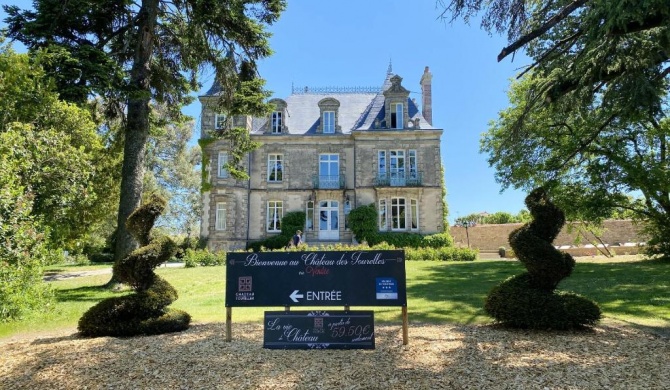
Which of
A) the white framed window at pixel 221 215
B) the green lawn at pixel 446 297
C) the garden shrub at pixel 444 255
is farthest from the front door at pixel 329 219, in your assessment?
the green lawn at pixel 446 297

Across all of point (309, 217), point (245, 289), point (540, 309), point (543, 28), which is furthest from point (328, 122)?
point (540, 309)

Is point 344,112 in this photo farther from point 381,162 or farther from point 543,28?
point 543,28

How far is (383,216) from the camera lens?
25438 mm

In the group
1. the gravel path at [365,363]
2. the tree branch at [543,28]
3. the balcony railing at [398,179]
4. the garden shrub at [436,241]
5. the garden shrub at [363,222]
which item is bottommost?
the gravel path at [365,363]

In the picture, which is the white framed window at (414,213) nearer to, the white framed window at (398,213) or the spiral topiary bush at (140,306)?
the white framed window at (398,213)

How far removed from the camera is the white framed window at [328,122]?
88.2ft

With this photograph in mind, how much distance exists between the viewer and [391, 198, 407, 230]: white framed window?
25.4 meters

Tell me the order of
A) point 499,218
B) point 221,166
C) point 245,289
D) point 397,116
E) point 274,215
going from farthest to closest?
point 499,218 < point 274,215 < point 397,116 < point 221,166 < point 245,289

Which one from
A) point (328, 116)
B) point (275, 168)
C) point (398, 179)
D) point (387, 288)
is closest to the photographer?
point (387, 288)

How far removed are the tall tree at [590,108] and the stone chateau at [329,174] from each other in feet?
17.6

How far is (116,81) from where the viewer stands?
11.5 metres

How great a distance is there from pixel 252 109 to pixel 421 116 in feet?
49.6

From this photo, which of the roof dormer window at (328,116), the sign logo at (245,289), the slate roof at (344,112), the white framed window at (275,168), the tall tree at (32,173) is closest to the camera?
the tall tree at (32,173)

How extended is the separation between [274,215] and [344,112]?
27.5ft
